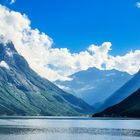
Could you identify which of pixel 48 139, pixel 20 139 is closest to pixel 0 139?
pixel 20 139

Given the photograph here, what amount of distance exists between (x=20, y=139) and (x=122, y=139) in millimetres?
35243

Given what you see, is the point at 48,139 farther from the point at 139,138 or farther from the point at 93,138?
the point at 139,138

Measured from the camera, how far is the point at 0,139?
134 m

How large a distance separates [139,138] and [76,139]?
854 inches

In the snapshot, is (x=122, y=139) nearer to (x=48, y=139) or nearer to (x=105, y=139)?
(x=105, y=139)

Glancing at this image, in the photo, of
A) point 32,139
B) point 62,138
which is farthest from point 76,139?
point 32,139

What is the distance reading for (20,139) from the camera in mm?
139125

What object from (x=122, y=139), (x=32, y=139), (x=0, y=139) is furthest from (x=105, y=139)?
(x=0, y=139)

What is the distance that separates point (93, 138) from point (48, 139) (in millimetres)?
16394

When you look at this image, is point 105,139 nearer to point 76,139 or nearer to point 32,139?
point 76,139

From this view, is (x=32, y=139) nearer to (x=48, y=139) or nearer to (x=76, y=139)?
(x=48, y=139)

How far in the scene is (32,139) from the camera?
460ft

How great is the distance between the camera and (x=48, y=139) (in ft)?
452

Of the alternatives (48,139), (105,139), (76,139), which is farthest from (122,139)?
(48,139)
